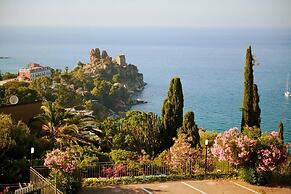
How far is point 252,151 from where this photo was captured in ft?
33.5

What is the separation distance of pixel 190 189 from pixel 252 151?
1713mm

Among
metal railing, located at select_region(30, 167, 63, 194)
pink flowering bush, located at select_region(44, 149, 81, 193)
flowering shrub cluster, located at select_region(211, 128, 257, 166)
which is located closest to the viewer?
metal railing, located at select_region(30, 167, 63, 194)

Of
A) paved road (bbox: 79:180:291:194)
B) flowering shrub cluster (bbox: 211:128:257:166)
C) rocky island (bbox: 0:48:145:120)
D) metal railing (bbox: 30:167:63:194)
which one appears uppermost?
rocky island (bbox: 0:48:145:120)

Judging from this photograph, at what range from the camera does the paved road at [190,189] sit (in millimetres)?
9859

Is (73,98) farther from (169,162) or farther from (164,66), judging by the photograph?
(164,66)

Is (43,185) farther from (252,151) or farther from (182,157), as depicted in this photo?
(252,151)

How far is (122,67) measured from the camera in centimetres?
7975

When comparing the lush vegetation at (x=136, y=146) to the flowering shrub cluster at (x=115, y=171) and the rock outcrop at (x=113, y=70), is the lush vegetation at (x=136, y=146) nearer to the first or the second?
the flowering shrub cluster at (x=115, y=171)

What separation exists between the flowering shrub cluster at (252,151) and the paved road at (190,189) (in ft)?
1.66

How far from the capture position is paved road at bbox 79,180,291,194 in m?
9.86

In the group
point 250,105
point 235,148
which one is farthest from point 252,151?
point 250,105

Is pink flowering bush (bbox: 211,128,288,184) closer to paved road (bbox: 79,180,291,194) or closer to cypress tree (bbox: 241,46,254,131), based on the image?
paved road (bbox: 79,180,291,194)

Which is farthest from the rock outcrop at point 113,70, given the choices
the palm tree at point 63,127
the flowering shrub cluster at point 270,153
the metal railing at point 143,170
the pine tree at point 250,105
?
Result: the flowering shrub cluster at point 270,153

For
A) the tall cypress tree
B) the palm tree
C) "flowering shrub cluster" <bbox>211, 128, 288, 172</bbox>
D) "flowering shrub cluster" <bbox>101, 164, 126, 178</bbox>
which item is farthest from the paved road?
the tall cypress tree
